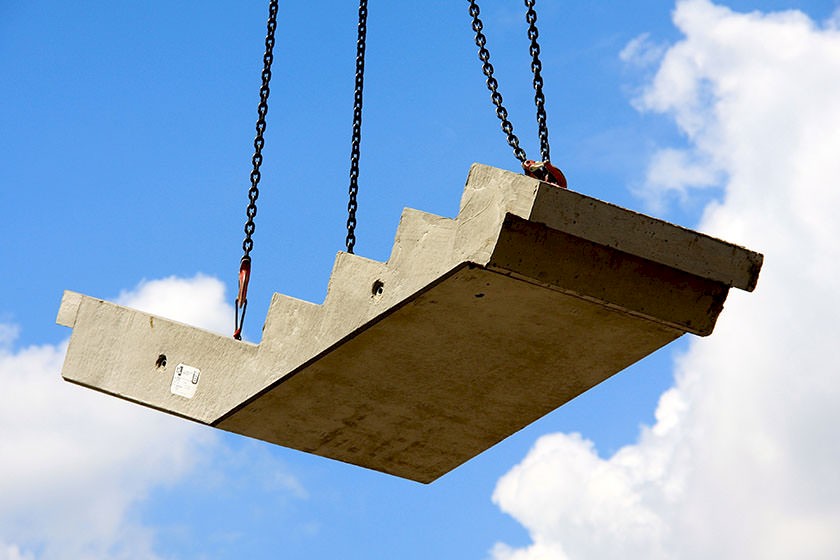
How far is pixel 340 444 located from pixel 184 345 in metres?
0.98

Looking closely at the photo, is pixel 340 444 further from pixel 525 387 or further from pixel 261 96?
pixel 261 96

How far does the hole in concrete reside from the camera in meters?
6.41

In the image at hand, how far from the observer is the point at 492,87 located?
22.5ft

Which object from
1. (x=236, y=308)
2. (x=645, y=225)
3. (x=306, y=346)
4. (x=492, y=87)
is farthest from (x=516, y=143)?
(x=236, y=308)

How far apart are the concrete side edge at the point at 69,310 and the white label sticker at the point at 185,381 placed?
76cm

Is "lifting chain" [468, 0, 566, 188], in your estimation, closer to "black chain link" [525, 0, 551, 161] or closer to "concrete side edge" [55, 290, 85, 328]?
"black chain link" [525, 0, 551, 161]

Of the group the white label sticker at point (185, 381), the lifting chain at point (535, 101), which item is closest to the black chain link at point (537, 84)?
the lifting chain at point (535, 101)

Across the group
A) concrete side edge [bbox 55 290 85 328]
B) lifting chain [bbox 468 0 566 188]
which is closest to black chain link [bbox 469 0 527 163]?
lifting chain [bbox 468 0 566 188]

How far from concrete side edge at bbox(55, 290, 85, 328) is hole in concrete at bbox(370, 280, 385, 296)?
2125 millimetres


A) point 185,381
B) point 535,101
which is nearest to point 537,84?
point 535,101

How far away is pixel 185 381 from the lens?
7.40 meters

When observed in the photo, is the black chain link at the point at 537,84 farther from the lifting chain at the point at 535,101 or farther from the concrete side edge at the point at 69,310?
the concrete side edge at the point at 69,310

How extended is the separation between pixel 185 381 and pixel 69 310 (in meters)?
0.89

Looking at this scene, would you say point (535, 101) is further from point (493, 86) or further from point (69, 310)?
point (69, 310)
